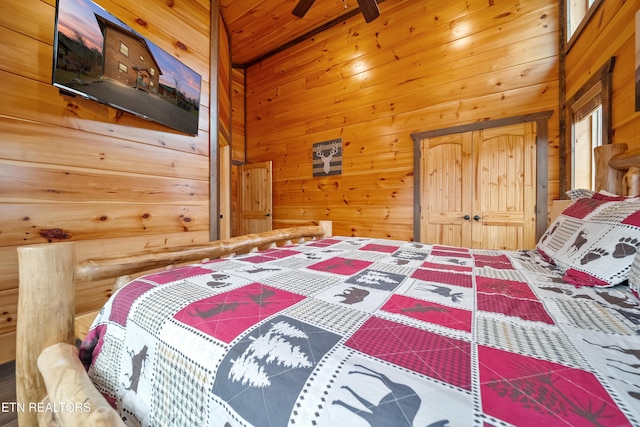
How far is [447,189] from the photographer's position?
9.27 feet

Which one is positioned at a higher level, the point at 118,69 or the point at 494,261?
the point at 118,69

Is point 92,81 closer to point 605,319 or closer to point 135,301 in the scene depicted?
point 135,301

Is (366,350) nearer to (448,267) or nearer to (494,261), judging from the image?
(448,267)

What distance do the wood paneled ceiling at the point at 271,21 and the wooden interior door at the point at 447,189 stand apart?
2.08m

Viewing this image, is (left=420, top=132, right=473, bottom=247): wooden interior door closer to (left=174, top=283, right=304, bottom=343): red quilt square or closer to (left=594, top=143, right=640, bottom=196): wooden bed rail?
(left=594, top=143, right=640, bottom=196): wooden bed rail

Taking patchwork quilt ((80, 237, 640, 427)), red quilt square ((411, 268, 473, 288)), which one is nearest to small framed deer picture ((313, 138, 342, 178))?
red quilt square ((411, 268, 473, 288))

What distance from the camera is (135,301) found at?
0.79m

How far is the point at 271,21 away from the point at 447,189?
131 inches

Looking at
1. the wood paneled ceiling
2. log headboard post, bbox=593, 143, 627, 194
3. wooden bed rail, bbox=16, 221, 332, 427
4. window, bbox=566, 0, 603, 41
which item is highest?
the wood paneled ceiling

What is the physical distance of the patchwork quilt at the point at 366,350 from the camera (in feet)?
1.24

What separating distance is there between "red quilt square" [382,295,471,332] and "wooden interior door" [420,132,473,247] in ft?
7.72

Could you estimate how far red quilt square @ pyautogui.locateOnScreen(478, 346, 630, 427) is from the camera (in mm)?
337

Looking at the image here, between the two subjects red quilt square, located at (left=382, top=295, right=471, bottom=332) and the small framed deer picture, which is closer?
red quilt square, located at (left=382, top=295, right=471, bottom=332)

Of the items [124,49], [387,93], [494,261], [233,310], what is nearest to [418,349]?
[233,310]
